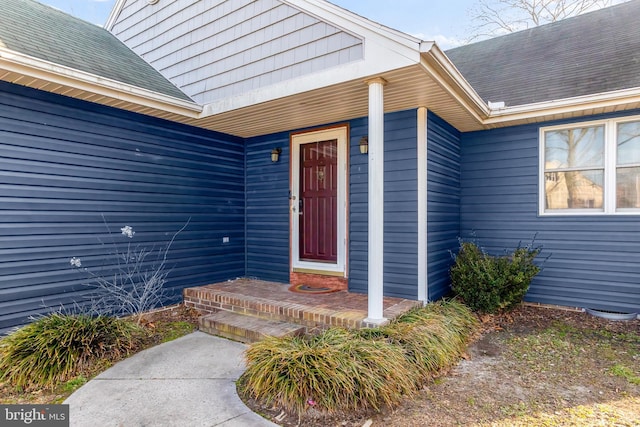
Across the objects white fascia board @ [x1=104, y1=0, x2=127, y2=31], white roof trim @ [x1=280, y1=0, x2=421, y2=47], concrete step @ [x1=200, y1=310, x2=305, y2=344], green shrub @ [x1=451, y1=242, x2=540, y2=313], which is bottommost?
concrete step @ [x1=200, y1=310, x2=305, y2=344]

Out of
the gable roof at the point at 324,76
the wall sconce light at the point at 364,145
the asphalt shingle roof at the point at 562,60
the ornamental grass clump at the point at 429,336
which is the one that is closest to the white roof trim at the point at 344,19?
the gable roof at the point at 324,76

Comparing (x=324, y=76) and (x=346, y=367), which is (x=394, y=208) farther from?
(x=346, y=367)

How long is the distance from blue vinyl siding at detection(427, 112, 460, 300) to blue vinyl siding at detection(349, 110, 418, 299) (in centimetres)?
25

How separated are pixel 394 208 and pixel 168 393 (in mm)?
3103

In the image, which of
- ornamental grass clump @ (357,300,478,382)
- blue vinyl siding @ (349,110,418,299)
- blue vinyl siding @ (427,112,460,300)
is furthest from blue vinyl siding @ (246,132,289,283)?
ornamental grass clump @ (357,300,478,382)

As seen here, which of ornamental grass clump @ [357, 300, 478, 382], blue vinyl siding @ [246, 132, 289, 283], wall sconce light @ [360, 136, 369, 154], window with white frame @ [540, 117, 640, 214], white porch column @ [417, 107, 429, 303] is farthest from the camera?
blue vinyl siding @ [246, 132, 289, 283]

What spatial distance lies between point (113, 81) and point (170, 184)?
57.4 inches

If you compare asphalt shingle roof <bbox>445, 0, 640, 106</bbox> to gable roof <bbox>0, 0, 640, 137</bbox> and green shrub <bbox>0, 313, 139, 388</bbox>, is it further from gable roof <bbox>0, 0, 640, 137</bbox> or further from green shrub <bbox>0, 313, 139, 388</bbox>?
green shrub <bbox>0, 313, 139, 388</bbox>

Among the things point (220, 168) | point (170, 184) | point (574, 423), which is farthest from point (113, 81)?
point (574, 423)

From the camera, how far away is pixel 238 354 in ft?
11.6

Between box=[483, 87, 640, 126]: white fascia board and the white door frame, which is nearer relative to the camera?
box=[483, 87, 640, 126]: white fascia board

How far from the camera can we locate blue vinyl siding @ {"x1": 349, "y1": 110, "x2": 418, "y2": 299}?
438 cm

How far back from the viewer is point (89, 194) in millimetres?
4055

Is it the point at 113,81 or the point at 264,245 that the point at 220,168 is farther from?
the point at 113,81
